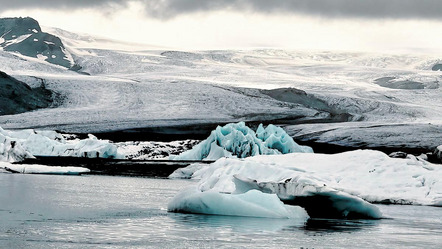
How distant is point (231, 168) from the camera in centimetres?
2006

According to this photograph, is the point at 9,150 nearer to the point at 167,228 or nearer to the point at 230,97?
the point at 167,228

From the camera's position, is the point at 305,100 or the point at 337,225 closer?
the point at 337,225

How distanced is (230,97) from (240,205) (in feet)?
170

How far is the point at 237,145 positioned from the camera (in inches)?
1411

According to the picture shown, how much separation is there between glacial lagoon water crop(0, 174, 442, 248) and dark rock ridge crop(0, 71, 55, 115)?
45418 millimetres

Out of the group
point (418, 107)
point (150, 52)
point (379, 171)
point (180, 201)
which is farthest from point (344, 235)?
point (150, 52)

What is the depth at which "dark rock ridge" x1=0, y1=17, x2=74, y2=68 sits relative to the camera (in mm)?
97750

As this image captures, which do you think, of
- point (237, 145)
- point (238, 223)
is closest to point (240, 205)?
point (238, 223)

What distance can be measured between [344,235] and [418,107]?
56.3 meters

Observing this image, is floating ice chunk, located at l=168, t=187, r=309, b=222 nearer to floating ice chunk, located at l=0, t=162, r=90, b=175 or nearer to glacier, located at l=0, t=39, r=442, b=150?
floating ice chunk, located at l=0, t=162, r=90, b=175

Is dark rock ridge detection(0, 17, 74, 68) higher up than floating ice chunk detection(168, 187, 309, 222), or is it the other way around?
dark rock ridge detection(0, 17, 74, 68)

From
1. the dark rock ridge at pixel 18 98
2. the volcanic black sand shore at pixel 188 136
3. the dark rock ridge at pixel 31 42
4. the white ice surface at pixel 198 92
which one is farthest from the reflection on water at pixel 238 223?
the dark rock ridge at pixel 31 42

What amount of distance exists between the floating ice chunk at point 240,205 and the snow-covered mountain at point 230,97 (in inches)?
1462

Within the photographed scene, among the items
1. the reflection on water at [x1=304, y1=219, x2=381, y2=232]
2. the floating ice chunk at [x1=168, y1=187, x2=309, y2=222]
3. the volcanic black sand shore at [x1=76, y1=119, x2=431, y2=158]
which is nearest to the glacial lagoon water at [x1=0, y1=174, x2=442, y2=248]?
the reflection on water at [x1=304, y1=219, x2=381, y2=232]
